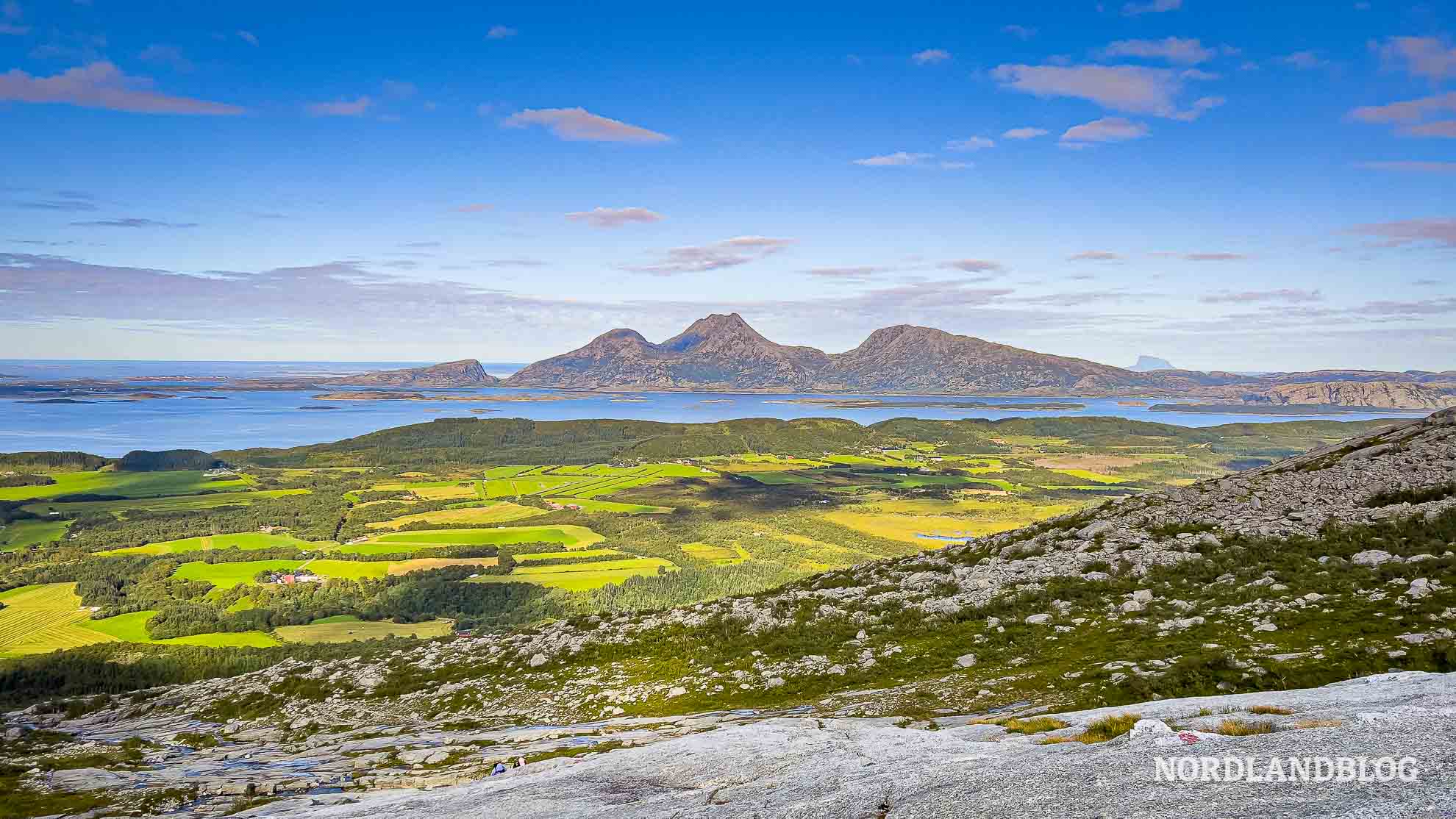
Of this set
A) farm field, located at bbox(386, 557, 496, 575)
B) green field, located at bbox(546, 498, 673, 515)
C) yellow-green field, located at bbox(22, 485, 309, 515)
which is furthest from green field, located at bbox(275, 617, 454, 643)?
yellow-green field, located at bbox(22, 485, 309, 515)

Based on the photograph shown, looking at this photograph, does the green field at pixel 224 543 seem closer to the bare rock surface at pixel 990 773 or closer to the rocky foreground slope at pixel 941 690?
the rocky foreground slope at pixel 941 690

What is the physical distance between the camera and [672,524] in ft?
573

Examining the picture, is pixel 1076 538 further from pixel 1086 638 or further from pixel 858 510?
pixel 858 510

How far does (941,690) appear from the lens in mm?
28906

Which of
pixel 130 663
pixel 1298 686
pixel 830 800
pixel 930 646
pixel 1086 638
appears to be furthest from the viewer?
pixel 130 663

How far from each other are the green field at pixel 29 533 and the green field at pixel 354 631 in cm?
9454

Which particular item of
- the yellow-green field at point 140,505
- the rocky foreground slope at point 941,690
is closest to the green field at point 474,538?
the yellow-green field at point 140,505

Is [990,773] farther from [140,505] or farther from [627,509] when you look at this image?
[140,505]

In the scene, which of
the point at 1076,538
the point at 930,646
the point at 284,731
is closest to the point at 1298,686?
the point at 930,646

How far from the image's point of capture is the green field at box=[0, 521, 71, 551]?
481 ft

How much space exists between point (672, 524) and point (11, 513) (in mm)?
165635

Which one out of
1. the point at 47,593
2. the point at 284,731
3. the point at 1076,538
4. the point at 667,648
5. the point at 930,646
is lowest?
the point at 47,593

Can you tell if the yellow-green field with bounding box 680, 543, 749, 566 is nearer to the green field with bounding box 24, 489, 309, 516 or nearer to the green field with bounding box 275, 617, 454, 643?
the green field with bounding box 275, 617, 454, 643

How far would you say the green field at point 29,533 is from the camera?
481 feet
